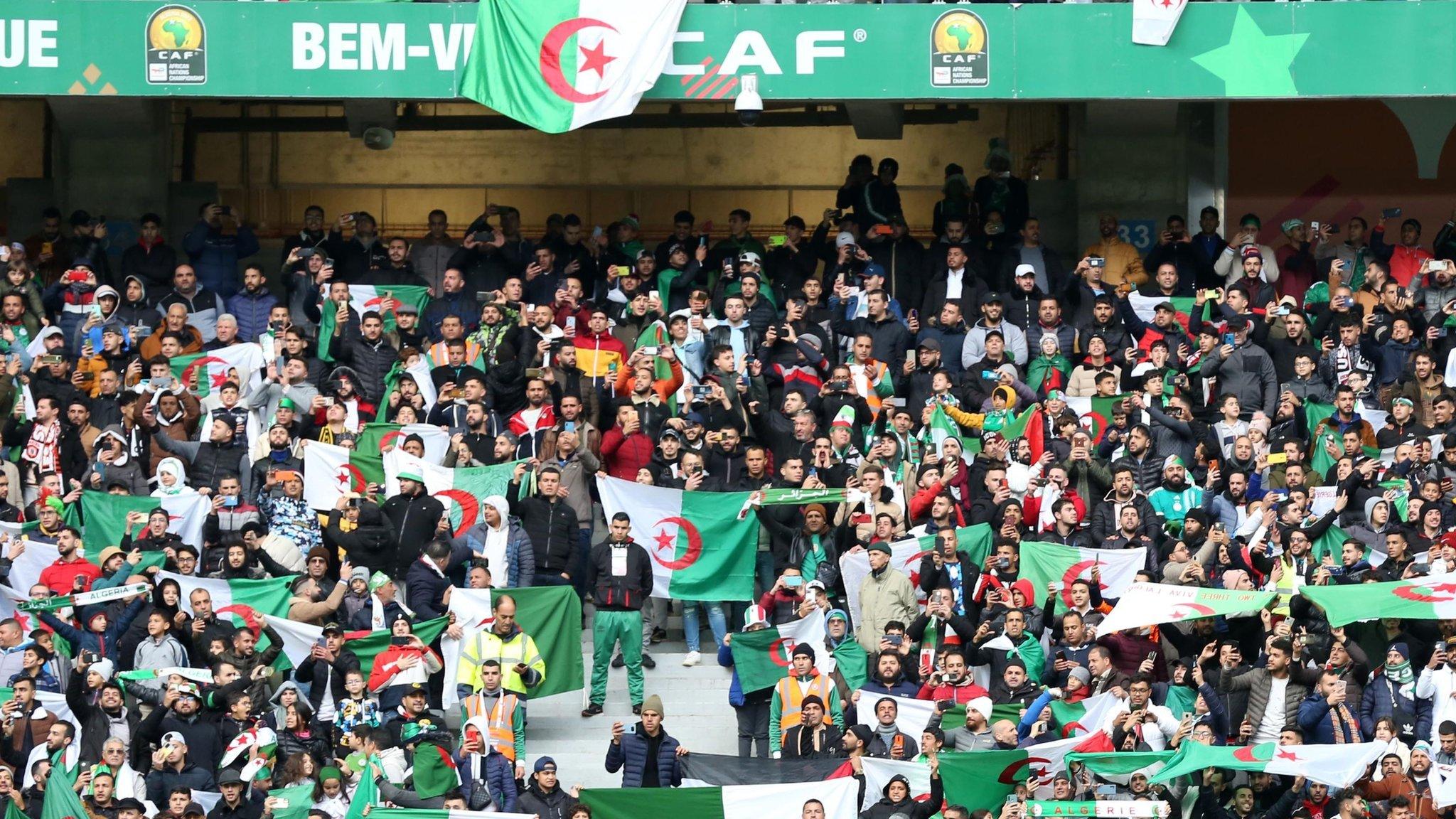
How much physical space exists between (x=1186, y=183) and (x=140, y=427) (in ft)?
38.3

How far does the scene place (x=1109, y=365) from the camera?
24.5 metres

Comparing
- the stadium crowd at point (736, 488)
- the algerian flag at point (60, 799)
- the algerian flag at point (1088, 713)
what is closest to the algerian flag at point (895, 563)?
the stadium crowd at point (736, 488)

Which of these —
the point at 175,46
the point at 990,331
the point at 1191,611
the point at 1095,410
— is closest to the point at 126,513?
the point at 175,46

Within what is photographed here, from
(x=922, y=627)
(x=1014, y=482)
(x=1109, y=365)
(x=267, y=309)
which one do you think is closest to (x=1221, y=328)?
(x=1109, y=365)

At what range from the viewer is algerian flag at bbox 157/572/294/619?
21.8 m

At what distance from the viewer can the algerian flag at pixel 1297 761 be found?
19469 mm

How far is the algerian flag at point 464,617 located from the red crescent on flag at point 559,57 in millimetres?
6545

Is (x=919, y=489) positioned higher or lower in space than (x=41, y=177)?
lower

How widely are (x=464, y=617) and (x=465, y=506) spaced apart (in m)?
1.43

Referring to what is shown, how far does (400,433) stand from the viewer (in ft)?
77.1

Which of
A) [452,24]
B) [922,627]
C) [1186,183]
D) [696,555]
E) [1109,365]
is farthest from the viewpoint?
[1186,183]

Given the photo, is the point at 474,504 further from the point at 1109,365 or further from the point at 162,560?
the point at 1109,365

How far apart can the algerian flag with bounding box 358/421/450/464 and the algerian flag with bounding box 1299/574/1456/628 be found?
7.25 meters

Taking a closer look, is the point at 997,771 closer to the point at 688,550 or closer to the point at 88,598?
the point at 688,550
